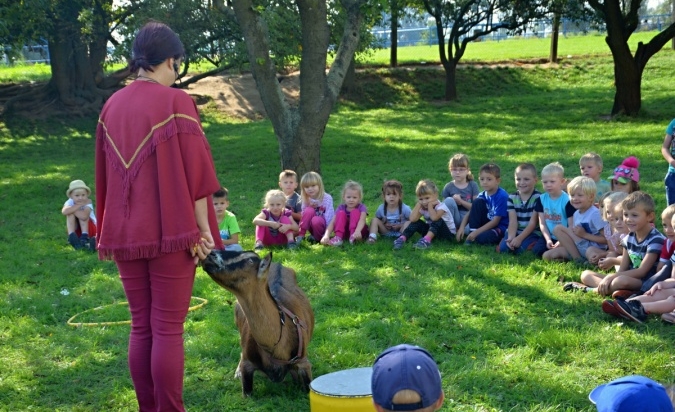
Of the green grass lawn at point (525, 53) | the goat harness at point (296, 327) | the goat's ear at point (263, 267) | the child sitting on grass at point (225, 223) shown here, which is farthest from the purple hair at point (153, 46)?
the green grass lawn at point (525, 53)

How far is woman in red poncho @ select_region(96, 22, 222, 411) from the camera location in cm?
393

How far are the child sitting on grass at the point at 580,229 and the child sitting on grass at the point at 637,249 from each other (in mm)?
879

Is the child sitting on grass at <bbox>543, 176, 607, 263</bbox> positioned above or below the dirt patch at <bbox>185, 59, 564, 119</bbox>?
below

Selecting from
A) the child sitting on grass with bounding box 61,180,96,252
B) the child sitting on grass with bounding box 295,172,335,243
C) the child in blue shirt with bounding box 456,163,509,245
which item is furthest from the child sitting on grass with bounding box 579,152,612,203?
the child sitting on grass with bounding box 61,180,96,252

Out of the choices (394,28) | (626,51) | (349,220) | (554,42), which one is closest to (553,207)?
(349,220)

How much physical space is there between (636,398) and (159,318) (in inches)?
97.4

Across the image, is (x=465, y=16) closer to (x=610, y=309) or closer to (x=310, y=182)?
(x=310, y=182)

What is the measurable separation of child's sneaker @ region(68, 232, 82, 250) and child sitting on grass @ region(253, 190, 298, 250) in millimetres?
2319

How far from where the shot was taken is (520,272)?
24.8 ft

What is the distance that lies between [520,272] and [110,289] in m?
4.12

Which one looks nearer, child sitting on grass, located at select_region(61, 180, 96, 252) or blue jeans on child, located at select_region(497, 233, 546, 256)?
blue jeans on child, located at select_region(497, 233, 546, 256)

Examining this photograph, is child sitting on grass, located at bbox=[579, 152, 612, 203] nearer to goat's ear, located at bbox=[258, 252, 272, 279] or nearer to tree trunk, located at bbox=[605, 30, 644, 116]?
goat's ear, located at bbox=[258, 252, 272, 279]

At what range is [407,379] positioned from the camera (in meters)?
2.54

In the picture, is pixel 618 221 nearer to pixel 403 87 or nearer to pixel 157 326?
pixel 157 326
